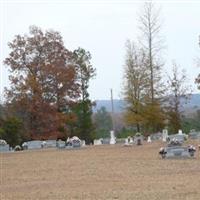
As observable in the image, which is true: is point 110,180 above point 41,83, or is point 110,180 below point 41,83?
below

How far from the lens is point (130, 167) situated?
19.7 metres

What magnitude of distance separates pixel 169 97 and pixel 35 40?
1222 cm

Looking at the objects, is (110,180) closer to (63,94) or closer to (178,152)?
(178,152)

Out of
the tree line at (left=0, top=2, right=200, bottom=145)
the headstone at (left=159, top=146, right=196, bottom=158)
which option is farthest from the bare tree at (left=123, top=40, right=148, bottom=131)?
the headstone at (left=159, top=146, right=196, bottom=158)

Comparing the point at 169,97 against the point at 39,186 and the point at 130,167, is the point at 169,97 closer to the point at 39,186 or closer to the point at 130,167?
the point at 130,167

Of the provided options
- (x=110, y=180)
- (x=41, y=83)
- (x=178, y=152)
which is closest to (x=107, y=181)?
(x=110, y=180)

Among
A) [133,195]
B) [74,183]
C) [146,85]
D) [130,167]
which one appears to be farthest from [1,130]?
[133,195]

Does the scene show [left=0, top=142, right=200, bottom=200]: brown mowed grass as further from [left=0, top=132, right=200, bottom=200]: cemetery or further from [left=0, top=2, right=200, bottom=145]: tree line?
[left=0, top=2, right=200, bottom=145]: tree line

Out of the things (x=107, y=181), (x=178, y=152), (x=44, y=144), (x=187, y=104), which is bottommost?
(x=107, y=181)

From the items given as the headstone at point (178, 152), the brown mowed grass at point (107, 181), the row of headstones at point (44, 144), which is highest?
the row of headstones at point (44, 144)

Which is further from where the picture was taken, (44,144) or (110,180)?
(44,144)

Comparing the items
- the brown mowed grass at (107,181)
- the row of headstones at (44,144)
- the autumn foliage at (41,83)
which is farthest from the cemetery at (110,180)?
the autumn foliage at (41,83)

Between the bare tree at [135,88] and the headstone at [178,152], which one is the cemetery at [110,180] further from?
the bare tree at [135,88]

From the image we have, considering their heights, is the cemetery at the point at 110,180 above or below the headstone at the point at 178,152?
below
